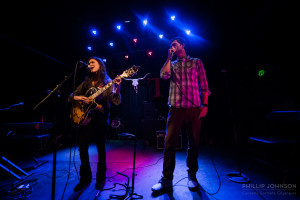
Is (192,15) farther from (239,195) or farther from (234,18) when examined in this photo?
(239,195)

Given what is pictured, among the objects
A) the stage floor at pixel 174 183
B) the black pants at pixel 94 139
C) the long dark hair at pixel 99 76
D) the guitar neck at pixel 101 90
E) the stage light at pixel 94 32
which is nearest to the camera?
the stage floor at pixel 174 183

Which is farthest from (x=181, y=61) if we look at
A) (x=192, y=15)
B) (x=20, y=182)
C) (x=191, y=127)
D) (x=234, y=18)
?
(x=234, y=18)

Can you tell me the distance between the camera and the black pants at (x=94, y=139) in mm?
2090

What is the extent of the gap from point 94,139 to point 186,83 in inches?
70.1

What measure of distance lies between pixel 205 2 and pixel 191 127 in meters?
4.53

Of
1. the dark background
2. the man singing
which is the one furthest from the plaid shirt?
the dark background

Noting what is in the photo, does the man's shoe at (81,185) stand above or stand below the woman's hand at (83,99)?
below

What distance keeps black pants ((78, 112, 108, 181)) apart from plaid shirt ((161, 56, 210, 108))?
3.98 ft

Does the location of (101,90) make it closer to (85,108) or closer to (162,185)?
(85,108)

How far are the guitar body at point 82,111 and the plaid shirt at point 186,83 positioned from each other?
4.24 ft

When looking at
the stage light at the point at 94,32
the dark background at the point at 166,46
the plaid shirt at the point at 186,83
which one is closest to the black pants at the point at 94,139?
the plaid shirt at the point at 186,83

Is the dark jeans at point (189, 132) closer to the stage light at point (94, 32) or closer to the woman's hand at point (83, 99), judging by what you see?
the woman's hand at point (83, 99)

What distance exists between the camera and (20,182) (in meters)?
2.32

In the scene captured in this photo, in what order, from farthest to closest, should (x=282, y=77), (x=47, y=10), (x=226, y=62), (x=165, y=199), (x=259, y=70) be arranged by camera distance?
(x=226, y=62) < (x=259, y=70) < (x=282, y=77) < (x=47, y=10) < (x=165, y=199)
